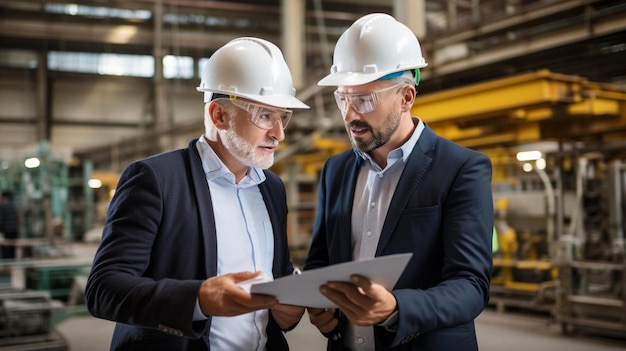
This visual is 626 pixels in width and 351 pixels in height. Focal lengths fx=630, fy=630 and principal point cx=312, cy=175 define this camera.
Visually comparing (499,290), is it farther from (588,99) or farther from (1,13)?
(1,13)

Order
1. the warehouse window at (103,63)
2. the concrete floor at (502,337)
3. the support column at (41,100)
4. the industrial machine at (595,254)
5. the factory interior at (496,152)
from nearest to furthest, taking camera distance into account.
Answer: the factory interior at (496,152)
the concrete floor at (502,337)
the industrial machine at (595,254)
the support column at (41,100)
the warehouse window at (103,63)

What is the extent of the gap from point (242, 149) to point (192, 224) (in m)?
0.29

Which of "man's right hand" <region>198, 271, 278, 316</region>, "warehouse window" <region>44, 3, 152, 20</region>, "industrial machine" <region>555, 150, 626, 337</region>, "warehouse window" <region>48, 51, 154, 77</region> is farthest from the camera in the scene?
"warehouse window" <region>48, 51, 154, 77</region>

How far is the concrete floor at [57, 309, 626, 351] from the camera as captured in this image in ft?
22.7

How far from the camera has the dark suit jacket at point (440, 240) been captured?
1.67 meters

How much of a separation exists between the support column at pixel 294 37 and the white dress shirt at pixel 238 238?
32.4 feet

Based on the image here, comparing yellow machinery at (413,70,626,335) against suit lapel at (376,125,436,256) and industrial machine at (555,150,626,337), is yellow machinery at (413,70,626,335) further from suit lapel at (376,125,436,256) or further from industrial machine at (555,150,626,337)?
suit lapel at (376,125,436,256)

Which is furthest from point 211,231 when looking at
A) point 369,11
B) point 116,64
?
point 116,64

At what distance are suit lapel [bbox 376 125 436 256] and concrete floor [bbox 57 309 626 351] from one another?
530 cm

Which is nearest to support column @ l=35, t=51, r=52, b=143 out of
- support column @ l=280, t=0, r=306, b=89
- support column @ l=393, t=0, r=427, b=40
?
support column @ l=280, t=0, r=306, b=89

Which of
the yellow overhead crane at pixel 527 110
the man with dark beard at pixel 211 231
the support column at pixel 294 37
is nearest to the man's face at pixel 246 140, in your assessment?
the man with dark beard at pixel 211 231

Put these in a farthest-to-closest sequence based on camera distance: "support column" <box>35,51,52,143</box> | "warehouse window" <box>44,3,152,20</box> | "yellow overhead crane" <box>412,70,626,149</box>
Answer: "support column" <box>35,51,52,143</box>, "warehouse window" <box>44,3,152,20</box>, "yellow overhead crane" <box>412,70,626,149</box>

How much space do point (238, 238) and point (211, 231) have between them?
0.37 feet

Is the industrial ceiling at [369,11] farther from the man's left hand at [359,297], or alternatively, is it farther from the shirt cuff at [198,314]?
the shirt cuff at [198,314]
